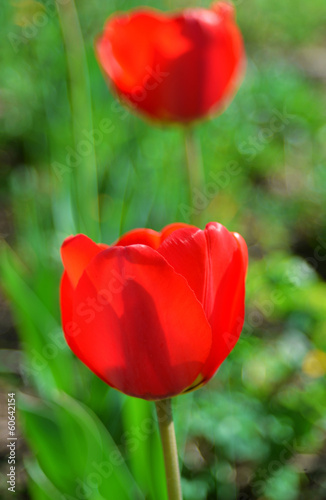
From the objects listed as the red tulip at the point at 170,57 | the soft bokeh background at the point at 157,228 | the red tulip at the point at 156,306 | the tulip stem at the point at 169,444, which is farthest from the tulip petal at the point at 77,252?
the red tulip at the point at 170,57

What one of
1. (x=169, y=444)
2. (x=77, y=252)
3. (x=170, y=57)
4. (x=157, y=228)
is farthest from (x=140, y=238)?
(x=157, y=228)

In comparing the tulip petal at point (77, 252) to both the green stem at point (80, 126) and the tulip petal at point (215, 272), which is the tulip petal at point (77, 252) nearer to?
the tulip petal at point (215, 272)

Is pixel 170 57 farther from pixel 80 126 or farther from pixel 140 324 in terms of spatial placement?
pixel 140 324

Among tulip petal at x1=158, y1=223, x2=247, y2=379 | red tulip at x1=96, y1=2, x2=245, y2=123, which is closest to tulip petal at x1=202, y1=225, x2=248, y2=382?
tulip petal at x1=158, y1=223, x2=247, y2=379

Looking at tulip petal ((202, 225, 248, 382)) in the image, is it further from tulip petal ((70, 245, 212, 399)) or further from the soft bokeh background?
the soft bokeh background

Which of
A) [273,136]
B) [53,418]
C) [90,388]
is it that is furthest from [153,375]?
[273,136]
